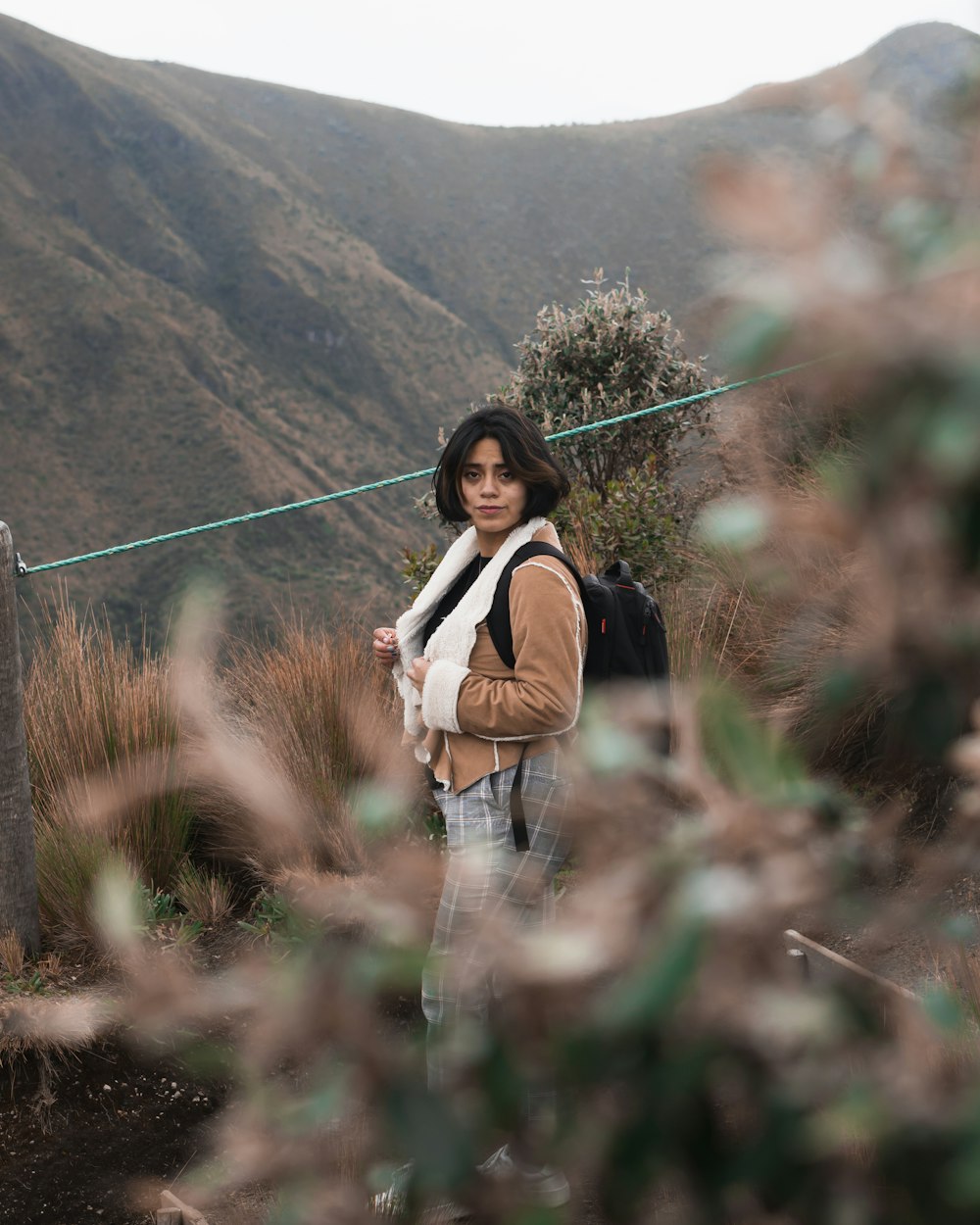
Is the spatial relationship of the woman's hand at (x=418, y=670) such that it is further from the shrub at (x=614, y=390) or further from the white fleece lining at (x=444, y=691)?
the shrub at (x=614, y=390)

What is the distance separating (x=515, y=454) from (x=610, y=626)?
0.41m

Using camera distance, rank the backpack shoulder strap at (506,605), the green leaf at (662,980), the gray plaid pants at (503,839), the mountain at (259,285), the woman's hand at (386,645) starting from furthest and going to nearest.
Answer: the mountain at (259,285), the woman's hand at (386,645), the backpack shoulder strap at (506,605), the gray plaid pants at (503,839), the green leaf at (662,980)

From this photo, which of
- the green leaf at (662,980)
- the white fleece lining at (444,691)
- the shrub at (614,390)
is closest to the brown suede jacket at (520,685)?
the white fleece lining at (444,691)

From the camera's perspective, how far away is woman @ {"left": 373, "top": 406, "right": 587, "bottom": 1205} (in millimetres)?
2494

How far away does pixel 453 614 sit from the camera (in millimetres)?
2646

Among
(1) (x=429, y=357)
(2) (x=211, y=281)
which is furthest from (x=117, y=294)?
(1) (x=429, y=357)

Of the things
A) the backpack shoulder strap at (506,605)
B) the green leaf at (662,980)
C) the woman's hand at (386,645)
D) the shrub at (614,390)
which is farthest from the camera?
the shrub at (614,390)

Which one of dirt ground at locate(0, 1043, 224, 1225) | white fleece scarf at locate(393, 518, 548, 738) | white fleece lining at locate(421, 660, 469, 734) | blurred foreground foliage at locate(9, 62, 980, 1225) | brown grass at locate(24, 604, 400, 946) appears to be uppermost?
blurred foreground foliage at locate(9, 62, 980, 1225)

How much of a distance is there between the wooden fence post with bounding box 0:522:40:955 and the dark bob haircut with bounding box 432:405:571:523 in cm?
135

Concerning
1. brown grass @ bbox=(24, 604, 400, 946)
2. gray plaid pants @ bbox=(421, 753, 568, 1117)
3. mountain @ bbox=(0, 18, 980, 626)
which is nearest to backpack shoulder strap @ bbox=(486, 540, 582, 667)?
gray plaid pants @ bbox=(421, 753, 568, 1117)

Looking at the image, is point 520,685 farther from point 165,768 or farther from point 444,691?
point 165,768

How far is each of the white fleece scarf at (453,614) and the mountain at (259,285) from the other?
28.3 metres

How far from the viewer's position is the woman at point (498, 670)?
98.2 inches

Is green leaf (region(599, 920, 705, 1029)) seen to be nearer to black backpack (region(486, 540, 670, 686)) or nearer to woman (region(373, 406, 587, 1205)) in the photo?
woman (region(373, 406, 587, 1205))
